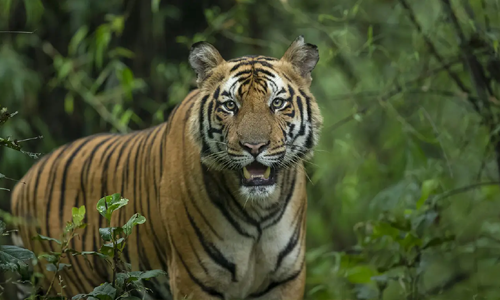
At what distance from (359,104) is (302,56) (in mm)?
2544

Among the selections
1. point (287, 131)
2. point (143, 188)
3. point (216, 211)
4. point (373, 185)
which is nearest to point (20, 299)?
point (143, 188)

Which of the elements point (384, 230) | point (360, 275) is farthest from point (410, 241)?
point (360, 275)

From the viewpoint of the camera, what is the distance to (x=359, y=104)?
17.9ft

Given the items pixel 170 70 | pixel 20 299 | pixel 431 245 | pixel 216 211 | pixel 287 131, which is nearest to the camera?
pixel 287 131

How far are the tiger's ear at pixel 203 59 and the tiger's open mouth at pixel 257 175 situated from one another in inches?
18.5

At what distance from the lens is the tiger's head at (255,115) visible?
2.70 meters

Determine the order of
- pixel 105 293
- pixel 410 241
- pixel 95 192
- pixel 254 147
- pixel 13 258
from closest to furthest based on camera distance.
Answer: pixel 13 258 → pixel 105 293 → pixel 254 147 → pixel 410 241 → pixel 95 192

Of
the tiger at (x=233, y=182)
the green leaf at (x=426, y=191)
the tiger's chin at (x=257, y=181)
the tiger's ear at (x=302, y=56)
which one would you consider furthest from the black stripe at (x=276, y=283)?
the tiger's ear at (x=302, y=56)

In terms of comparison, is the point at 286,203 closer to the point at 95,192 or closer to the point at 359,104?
the point at 95,192

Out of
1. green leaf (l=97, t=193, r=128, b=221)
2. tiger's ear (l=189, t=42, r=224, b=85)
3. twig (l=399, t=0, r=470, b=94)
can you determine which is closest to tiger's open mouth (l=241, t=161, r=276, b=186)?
tiger's ear (l=189, t=42, r=224, b=85)

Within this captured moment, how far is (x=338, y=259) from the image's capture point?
369 cm

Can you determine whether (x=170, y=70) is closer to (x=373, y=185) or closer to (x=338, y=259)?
(x=373, y=185)

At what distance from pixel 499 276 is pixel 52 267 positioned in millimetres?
2212

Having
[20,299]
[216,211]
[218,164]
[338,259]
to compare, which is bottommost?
[20,299]
